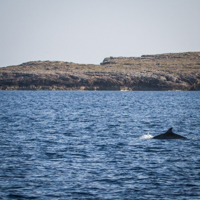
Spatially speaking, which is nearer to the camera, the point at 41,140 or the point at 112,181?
the point at 112,181

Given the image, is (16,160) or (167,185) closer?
(167,185)

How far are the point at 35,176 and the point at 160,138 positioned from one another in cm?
1465

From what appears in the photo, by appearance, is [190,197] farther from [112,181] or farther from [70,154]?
[70,154]

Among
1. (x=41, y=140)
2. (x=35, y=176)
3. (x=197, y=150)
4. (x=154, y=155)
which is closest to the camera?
(x=35, y=176)

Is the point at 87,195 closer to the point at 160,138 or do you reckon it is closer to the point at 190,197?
the point at 190,197

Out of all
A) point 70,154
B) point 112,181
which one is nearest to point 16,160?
point 70,154

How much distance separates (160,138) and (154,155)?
6.99 metres

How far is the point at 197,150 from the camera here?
23.4m

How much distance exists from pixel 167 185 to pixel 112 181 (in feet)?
8.81

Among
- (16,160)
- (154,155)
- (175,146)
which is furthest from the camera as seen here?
(175,146)

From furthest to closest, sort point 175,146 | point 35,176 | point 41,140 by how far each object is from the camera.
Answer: point 41,140 → point 175,146 → point 35,176

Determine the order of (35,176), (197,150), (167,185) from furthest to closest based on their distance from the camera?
(197,150) < (35,176) < (167,185)

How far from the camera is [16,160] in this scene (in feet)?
66.0

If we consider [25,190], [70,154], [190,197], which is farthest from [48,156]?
[190,197]
